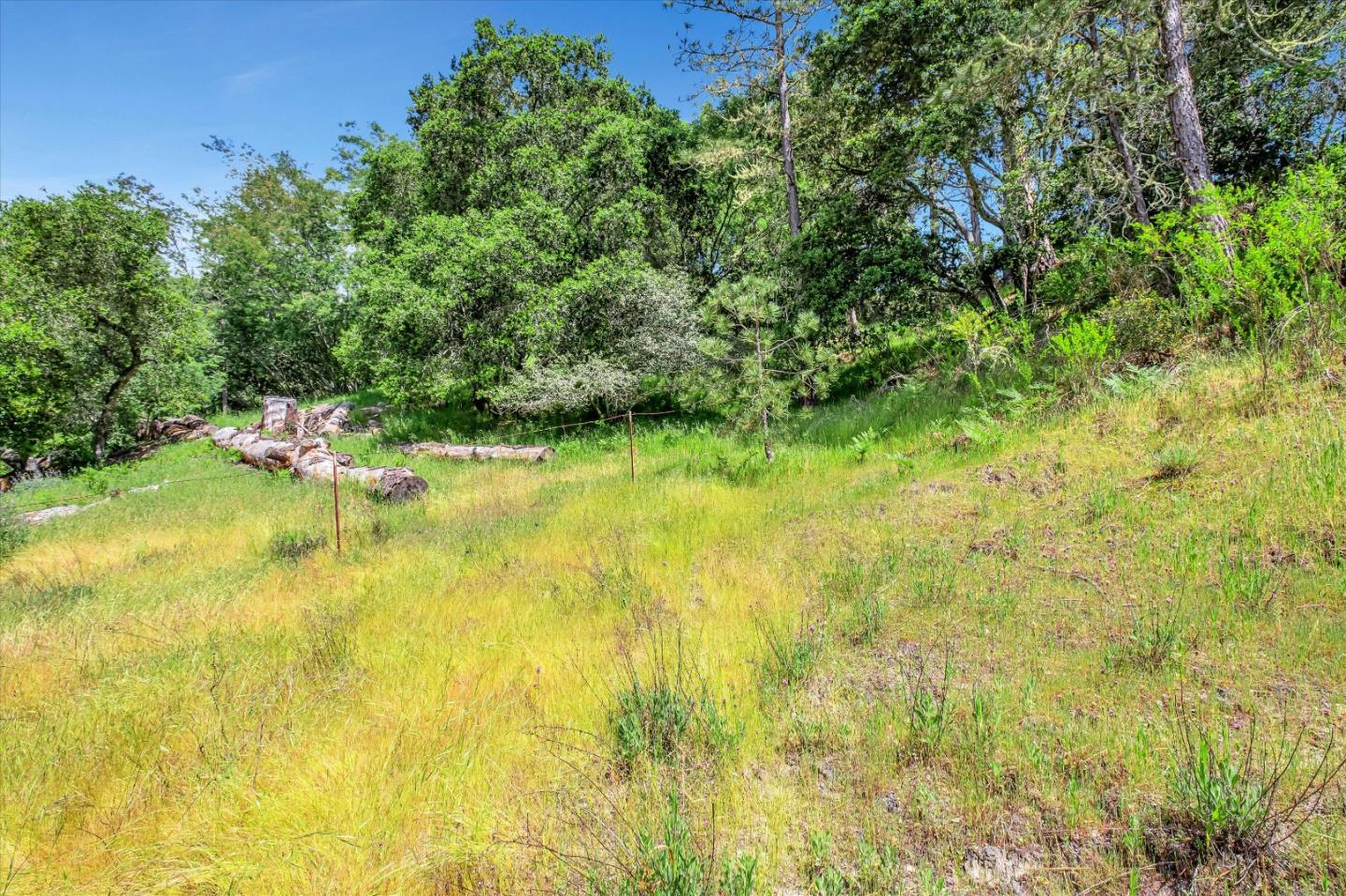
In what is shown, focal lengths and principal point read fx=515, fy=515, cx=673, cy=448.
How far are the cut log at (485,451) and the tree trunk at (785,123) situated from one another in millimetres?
8490

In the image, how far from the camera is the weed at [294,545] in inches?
257

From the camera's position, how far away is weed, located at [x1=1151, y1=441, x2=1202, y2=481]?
4.83 meters

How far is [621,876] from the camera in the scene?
1948 millimetres

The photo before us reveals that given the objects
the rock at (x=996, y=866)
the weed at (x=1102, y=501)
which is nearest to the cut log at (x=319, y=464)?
the rock at (x=996, y=866)

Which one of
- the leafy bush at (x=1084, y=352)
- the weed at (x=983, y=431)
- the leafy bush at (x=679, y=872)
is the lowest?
the leafy bush at (x=679, y=872)

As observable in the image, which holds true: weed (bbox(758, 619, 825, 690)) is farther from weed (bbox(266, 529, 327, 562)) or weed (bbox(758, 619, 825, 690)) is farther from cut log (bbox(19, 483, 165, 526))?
cut log (bbox(19, 483, 165, 526))

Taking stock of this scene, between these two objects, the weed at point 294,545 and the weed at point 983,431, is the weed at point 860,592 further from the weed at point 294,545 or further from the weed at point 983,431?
the weed at point 294,545

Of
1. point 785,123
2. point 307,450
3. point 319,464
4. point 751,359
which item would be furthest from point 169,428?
point 785,123

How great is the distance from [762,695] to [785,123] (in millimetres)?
13740

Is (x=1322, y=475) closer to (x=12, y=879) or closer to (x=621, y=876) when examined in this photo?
(x=621, y=876)

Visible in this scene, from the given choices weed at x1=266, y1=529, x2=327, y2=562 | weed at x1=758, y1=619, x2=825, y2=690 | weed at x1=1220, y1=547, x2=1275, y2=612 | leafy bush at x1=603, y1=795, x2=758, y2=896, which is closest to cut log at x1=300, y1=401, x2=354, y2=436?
weed at x1=266, y1=529, x2=327, y2=562

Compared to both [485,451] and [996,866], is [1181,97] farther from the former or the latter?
[485,451]

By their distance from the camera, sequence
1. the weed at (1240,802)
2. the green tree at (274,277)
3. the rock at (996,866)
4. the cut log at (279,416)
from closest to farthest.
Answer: the weed at (1240,802)
the rock at (996,866)
the cut log at (279,416)
the green tree at (274,277)

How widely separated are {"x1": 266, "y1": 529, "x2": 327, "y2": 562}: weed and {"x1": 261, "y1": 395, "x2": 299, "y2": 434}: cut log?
14352 mm
